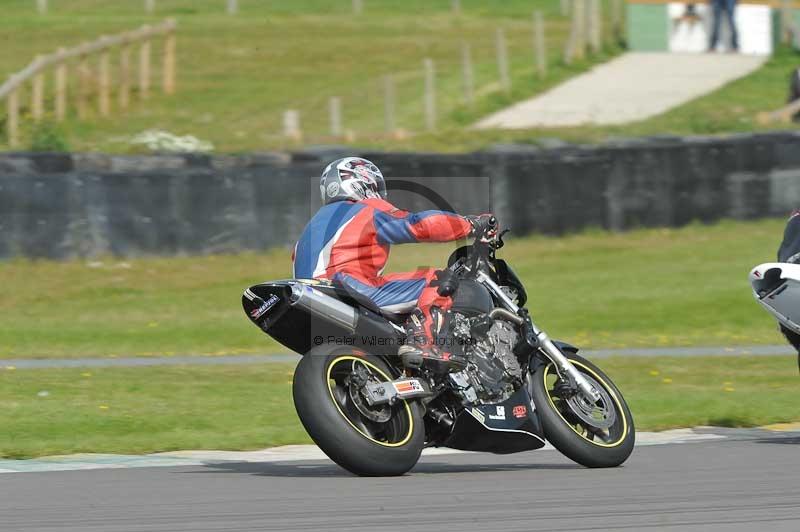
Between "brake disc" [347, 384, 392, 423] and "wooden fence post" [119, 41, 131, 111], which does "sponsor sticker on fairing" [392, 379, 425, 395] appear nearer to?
"brake disc" [347, 384, 392, 423]

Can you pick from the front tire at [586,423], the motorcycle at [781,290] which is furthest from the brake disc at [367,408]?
the motorcycle at [781,290]

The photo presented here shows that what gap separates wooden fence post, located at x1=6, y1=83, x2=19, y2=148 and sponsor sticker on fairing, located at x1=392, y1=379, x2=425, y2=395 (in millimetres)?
14380

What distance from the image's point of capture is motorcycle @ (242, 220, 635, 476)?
7.20m

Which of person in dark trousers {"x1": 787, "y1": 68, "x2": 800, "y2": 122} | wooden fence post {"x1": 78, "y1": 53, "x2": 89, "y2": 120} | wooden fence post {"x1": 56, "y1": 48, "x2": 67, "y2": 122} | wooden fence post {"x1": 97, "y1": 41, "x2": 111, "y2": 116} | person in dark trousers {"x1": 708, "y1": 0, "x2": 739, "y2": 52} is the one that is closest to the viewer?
person in dark trousers {"x1": 787, "y1": 68, "x2": 800, "y2": 122}

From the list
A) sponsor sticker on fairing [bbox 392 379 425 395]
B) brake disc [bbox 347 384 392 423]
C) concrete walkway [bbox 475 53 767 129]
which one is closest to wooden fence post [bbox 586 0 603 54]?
concrete walkway [bbox 475 53 767 129]

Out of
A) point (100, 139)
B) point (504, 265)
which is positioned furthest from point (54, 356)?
point (100, 139)

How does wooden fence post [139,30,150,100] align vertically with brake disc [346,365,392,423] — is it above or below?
below

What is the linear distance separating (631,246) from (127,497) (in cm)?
1399

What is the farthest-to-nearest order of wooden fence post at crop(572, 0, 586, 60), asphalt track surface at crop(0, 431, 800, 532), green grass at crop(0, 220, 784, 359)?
wooden fence post at crop(572, 0, 586, 60)
green grass at crop(0, 220, 784, 359)
asphalt track surface at crop(0, 431, 800, 532)

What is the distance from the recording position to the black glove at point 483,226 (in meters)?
7.68

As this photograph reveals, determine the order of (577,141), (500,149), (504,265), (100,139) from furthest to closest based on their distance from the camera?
1. (100,139)
2. (577,141)
3. (500,149)
4. (504,265)

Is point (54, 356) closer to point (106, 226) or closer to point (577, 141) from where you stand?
point (106, 226)

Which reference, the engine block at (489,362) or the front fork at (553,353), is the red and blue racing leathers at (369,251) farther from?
the front fork at (553,353)

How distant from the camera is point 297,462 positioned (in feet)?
27.0
